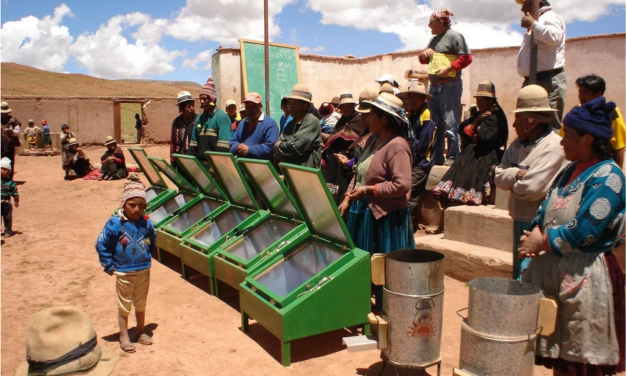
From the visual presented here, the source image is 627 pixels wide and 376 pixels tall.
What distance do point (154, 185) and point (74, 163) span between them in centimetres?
794

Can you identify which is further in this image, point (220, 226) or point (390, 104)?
point (220, 226)

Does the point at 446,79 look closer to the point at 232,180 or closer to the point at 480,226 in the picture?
the point at 480,226

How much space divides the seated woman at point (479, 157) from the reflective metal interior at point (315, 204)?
219 cm

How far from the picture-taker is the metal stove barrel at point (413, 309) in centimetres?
330

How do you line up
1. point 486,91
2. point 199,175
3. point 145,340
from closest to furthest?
1. point 145,340
2. point 486,91
3. point 199,175

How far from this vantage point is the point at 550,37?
208 inches

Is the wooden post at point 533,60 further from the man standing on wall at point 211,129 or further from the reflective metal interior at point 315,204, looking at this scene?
the man standing on wall at point 211,129

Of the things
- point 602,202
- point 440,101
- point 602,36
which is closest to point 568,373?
point 602,202

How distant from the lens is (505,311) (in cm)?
279

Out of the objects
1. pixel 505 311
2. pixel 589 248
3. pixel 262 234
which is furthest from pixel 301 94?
pixel 589 248

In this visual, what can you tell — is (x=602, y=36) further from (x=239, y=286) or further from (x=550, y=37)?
(x=239, y=286)

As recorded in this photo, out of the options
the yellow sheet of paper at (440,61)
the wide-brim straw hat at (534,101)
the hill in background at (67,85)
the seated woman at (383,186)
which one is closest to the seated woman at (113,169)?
the yellow sheet of paper at (440,61)

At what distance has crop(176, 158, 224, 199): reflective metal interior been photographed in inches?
255

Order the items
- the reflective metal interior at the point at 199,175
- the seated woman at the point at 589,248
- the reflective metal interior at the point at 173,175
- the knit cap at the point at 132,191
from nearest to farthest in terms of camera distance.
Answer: the seated woman at the point at 589,248 → the knit cap at the point at 132,191 → the reflective metal interior at the point at 199,175 → the reflective metal interior at the point at 173,175
